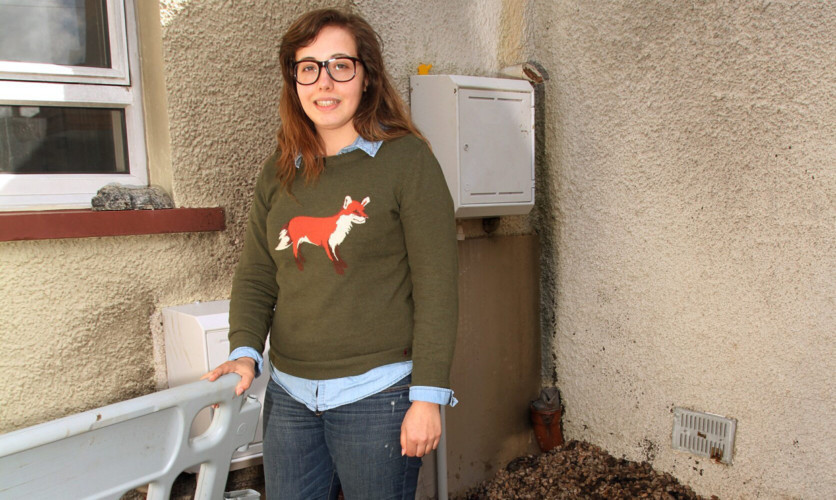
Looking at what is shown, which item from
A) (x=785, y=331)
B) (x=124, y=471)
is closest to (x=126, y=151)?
(x=124, y=471)

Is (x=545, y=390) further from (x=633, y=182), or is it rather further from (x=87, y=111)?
(x=87, y=111)

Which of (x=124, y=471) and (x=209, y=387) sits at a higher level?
(x=209, y=387)

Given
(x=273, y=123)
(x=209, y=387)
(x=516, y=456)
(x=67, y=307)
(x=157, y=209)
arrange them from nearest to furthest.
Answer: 1. (x=209, y=387)
2. (x=67, y=307)
3. (x=157, y=209)
4. (x=273, y=123)
5. (x=516, y=456)

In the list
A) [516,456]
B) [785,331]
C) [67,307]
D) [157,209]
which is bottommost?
[516,456]

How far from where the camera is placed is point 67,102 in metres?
2.04

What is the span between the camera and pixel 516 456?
10.5ft

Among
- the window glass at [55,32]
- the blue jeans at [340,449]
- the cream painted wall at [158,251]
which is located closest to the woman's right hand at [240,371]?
the blue jeans at [340,449]

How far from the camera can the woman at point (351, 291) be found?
151 centimetres

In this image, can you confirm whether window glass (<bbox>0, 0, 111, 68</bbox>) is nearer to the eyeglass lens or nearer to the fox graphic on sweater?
the eyeglass lens

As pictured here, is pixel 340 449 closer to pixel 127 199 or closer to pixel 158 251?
pixel 158 251

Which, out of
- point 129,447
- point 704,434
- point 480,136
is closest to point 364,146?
point 129,447

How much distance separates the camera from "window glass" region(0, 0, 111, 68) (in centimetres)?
192

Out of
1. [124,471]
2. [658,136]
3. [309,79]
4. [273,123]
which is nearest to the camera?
[124,471]

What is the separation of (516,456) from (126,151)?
2237mm
